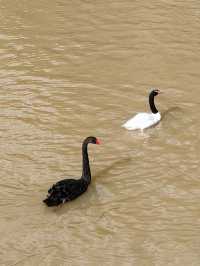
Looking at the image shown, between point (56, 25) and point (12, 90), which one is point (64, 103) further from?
point (56, 25)

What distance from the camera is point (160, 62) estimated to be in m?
14.6

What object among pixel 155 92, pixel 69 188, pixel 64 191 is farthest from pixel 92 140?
pixel 155 92

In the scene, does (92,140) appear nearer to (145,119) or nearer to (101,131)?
(101,131)

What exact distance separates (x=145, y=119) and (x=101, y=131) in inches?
31.7

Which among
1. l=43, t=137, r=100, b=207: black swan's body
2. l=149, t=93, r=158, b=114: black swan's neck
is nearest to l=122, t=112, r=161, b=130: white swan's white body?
l=149, t=93, r=158, b=114: black swan's neck

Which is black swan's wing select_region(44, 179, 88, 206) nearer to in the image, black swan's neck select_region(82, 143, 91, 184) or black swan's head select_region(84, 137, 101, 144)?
black swan's neck select_region(82, 143, 91, 184)

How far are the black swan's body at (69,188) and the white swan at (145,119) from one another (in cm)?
165

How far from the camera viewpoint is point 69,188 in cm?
974

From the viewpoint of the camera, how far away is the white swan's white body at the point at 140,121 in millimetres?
11914

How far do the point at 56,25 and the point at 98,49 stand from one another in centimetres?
193

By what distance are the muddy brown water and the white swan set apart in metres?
0.17

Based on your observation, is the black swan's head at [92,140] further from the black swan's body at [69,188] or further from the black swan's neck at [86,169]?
the black swan's neck at [86,169]

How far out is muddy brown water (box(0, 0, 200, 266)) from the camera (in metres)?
9.05

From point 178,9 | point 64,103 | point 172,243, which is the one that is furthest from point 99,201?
point 178,9
